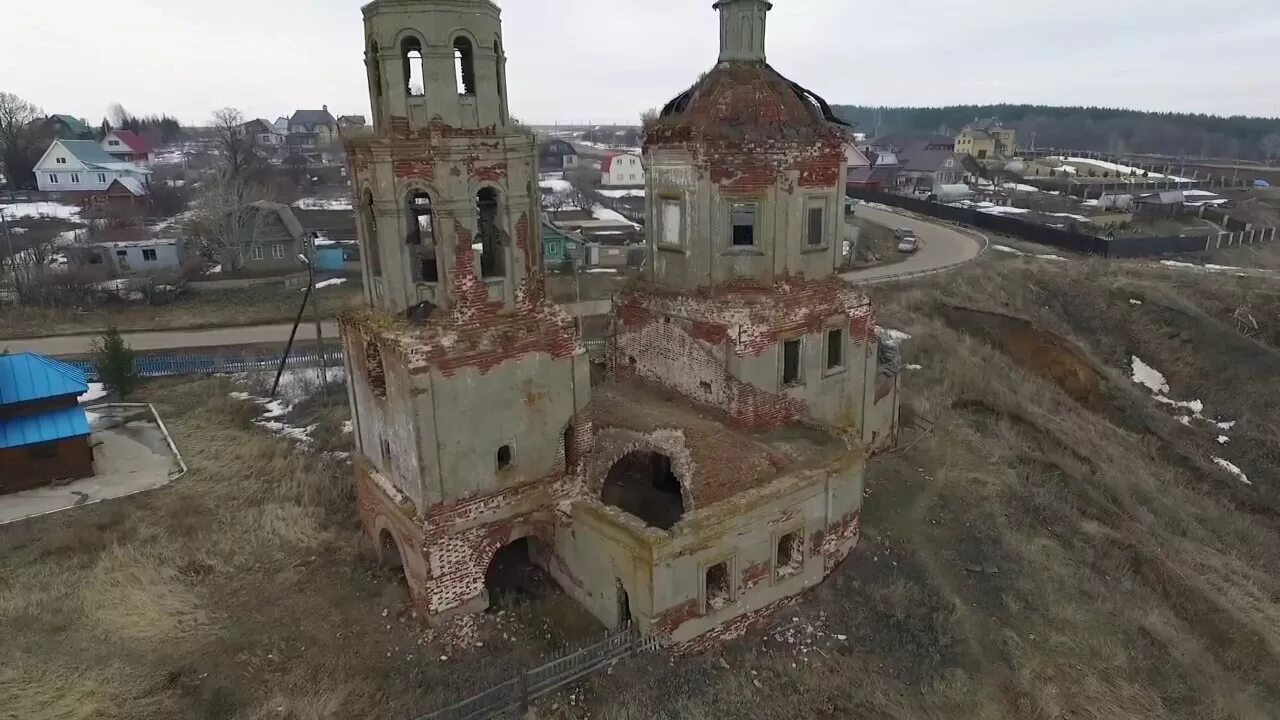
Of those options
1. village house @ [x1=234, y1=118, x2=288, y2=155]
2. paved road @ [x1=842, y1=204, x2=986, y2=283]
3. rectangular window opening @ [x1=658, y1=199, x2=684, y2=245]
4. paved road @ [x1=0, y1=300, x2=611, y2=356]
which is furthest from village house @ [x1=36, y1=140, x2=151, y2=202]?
rectangular window opening @ [x1=658, y1=199, x2=684, y2=245]

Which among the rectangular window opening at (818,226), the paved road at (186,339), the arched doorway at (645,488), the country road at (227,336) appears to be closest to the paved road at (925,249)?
the country road at (227,336)

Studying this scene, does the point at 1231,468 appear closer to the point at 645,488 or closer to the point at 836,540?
the point at 836,540

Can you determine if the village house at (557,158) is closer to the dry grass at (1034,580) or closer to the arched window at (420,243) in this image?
the dry grass at (1034,580)

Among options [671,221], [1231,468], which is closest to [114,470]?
[671,221]

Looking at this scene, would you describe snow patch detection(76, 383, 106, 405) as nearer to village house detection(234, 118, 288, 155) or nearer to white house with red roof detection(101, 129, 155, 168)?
white house with red roof detection(101, 129, 155, 168)

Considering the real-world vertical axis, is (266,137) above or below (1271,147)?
above

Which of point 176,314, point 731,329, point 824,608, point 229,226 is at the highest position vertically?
point 229,226
